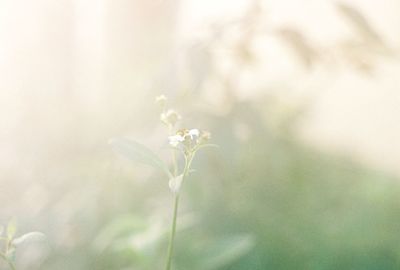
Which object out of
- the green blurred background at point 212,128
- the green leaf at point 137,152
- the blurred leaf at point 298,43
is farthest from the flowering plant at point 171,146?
the blurred leaf at point 298,43

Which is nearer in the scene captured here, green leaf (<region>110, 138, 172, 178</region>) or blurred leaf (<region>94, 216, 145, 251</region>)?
green leaf (<region>110, 138, 172, 178</region>)

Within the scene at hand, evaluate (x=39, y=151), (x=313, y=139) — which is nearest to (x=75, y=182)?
(x=39, y=151)

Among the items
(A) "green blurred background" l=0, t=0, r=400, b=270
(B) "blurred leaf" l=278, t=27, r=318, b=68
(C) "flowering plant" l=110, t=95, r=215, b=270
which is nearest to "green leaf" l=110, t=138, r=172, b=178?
(C) "flowering plant" l=110, t=95, r=215, b=270

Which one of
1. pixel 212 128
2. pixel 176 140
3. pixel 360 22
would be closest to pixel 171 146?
pixel 176 140

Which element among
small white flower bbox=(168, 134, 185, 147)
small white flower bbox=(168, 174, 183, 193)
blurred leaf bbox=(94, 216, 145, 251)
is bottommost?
small white flower bbox=(168, 174, 183, 193)

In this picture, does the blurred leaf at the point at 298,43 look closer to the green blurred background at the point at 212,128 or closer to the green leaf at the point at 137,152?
the green blurred background at the point at 212,128

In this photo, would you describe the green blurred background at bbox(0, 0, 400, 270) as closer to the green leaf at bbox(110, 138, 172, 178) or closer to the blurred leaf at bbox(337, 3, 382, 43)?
the blurred leaf at bbox(337, 3, 382, 43)

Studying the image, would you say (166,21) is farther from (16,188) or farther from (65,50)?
(16,188)

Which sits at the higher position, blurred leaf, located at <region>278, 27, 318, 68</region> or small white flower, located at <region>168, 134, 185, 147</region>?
blurred leaf, located at <region>278, 27, 318, 68</region>
